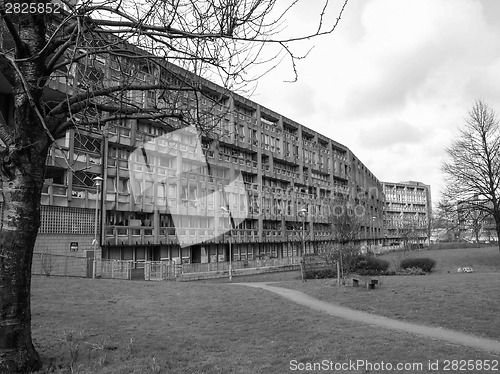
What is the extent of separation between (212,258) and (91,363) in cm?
3621

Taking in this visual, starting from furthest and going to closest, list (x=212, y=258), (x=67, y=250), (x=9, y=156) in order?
(x=212, y=258) → (x=67, y=250) → (x=9, y=156)

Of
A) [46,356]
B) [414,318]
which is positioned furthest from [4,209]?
[414,318]

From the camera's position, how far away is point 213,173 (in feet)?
141

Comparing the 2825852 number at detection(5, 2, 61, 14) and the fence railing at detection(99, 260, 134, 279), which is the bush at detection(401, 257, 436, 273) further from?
the 2825852 number at detection(5, 2, 61, 14)

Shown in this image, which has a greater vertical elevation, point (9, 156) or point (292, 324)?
point (9, 156)

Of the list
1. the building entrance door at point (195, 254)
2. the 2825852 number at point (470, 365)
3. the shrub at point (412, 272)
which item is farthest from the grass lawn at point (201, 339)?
the building entrance door at point (195, 254)

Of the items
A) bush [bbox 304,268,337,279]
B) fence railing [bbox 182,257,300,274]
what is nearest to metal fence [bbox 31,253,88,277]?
fence railing [bbox 182,257,300,274]

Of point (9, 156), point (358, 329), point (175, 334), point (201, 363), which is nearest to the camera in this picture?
point (9, 156)

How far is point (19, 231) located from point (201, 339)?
176 inches

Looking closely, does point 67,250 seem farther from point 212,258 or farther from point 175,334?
point 175,334

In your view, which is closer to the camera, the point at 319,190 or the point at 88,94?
the point at 88,94

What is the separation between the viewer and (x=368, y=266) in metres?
28.3

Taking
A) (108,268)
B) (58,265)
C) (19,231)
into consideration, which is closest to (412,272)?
(108,268)

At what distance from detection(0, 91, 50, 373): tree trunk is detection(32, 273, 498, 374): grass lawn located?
58 cm
